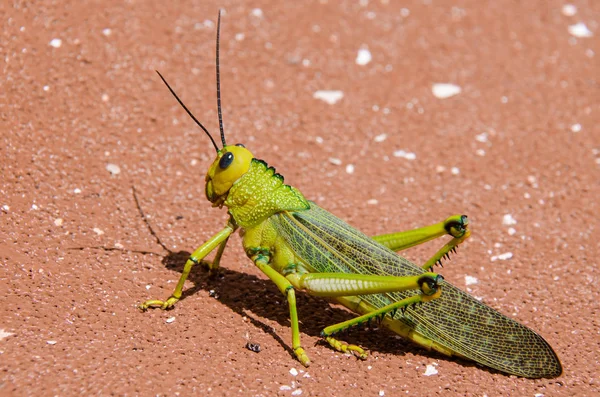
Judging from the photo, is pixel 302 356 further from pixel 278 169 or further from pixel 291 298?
pixel 278 169

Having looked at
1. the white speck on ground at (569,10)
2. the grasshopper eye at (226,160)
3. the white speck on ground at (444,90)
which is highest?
the white speck on ground at (569,10)

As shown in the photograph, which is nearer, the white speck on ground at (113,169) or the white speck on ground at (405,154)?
the white speck on ground at (113,169)

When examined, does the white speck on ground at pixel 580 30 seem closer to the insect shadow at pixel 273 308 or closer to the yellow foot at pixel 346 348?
the insect shadow at pixel 273 308

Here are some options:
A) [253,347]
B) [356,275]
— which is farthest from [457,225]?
[253,347]

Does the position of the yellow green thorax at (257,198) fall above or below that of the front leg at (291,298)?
above

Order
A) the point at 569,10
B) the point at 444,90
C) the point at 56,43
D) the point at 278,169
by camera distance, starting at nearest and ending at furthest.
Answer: the point at 278,169, the point at 56,43, the point at 444,90, the point at 569,10

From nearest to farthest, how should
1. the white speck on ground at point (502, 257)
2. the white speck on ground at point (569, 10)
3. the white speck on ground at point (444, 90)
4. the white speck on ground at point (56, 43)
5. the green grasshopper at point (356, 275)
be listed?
the green grasshopper at point (356, 275)
the white speck on ground at point (502, 257)
the white speck on ground at point (56, 43)
the white speck on ground at point (444, 90)
the white speck on ground at point (569, 10)

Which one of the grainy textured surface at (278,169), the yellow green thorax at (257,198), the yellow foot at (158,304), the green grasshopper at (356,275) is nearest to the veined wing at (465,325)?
the green grasshopper at (356,275)
